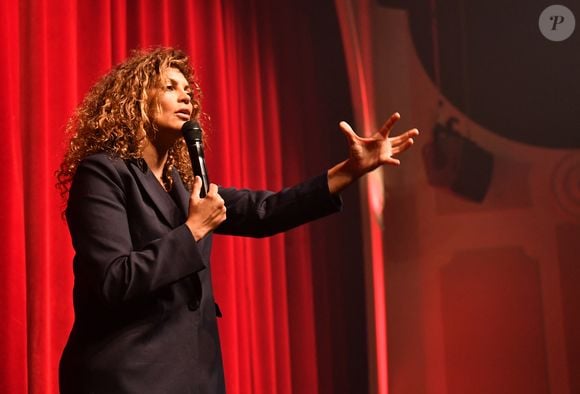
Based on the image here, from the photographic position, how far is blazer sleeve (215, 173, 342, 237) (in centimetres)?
157

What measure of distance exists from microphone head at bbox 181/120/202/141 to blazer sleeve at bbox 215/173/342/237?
Answer: 10.0 inches

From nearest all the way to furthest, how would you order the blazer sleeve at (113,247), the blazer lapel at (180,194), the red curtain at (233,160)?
the blazer sleeve at (113,247)
the blazer lapel at (180,194)
the red curtain at (233,160)

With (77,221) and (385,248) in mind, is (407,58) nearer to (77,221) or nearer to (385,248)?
(385,248)

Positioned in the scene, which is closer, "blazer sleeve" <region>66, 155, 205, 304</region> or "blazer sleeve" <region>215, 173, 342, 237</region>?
"blazer sleeve" <region>66, 155, 205, 304</region>

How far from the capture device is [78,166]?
1407 millimetres

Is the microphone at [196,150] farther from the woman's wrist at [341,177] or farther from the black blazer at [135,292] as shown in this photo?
the woman's wrist at [341,177]

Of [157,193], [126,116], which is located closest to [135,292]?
[157,193]

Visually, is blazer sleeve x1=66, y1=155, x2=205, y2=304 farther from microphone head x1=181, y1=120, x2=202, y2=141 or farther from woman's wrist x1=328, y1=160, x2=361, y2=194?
woman's wrist x1=328, y1=160, x2=361, y2=194

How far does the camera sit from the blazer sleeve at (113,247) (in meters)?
1.24

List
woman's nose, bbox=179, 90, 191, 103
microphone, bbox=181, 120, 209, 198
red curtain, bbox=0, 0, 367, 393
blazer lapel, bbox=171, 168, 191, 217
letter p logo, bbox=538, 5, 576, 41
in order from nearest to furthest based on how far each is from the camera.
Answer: microphone, bbox=181, 120, 209, 198, blazer lapel, bbox=171, 168, 191, 217, woman's nose, bbox=179, 90, 191, 103, red curtain, bbox=0, 0, 367, 393, letter p logo, bbox=538, 5, 576, 41

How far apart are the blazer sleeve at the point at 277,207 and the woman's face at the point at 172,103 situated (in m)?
0.20

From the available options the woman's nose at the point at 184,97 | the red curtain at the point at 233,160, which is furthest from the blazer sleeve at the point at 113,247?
the red curtain at the point at 233,160

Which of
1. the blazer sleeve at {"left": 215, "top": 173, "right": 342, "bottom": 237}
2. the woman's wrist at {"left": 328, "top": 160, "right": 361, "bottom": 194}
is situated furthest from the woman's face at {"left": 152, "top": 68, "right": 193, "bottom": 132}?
the woman's wrist at {"left": 328, "top": 160, "right": 361, "bottom": 194}

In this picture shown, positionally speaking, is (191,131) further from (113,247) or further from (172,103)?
(113,247)
